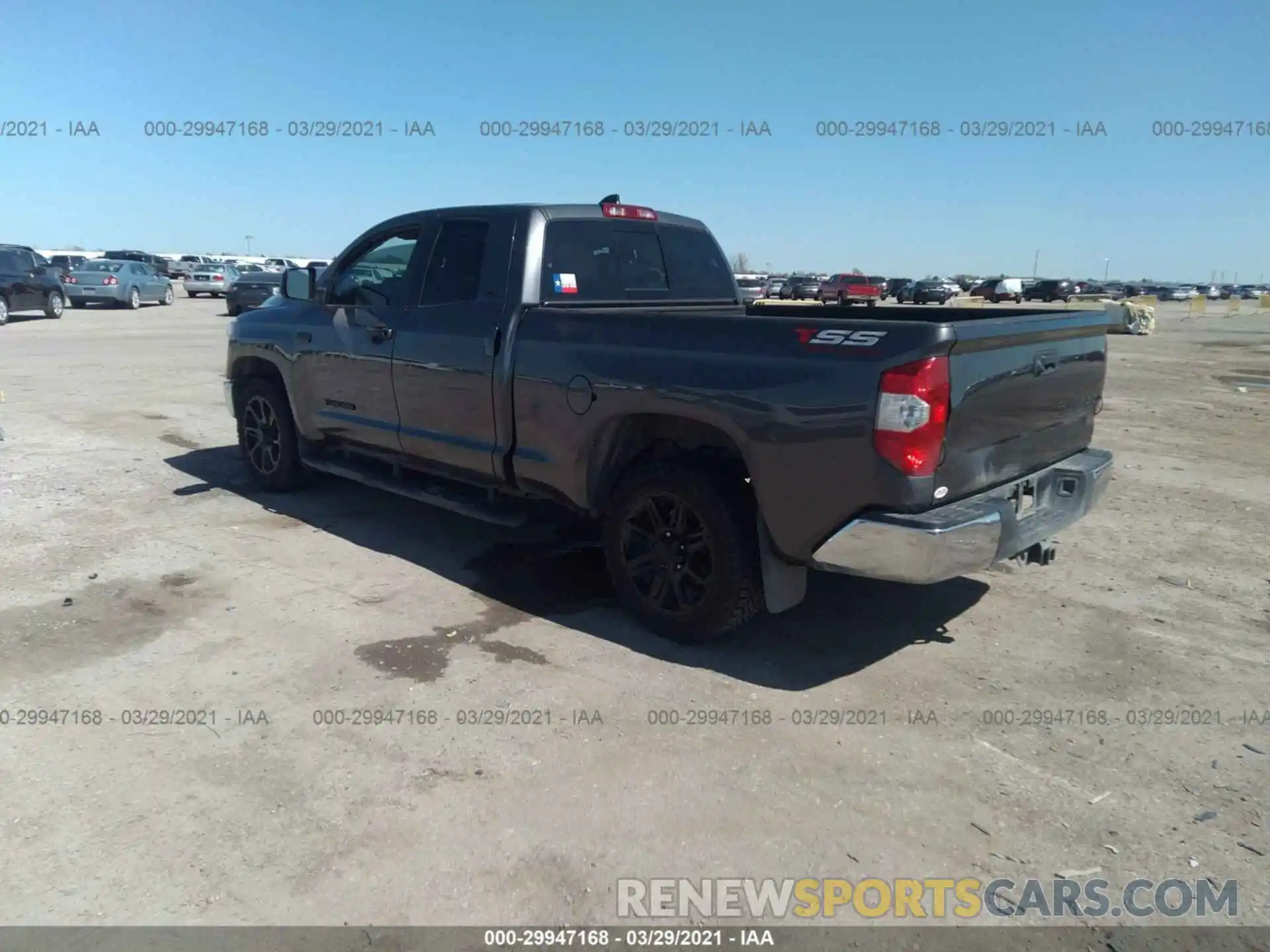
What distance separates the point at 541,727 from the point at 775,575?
1.21 meters

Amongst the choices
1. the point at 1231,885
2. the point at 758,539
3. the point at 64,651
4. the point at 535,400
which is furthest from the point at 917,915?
the point at 64,651

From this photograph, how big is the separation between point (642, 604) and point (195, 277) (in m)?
40.9

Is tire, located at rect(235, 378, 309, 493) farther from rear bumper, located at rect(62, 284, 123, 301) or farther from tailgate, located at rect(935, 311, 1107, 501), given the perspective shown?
rear bumper, located at rect(62, 284, 123, 301)

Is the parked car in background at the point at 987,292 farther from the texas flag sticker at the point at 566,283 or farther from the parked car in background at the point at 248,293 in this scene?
the texas flag sticker at the point at 566,283

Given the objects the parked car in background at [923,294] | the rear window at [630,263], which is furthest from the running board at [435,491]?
the parked car in background at [923,294]

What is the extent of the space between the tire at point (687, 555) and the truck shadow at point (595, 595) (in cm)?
17

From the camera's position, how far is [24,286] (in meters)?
23.0

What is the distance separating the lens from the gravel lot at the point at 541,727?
2842mm

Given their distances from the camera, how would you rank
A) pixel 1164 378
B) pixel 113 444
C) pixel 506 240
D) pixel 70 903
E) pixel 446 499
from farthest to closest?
pixel 1164 378 < pixel 113 444 < pixel 446 499 < pixel 506 240 < pixel 70 903

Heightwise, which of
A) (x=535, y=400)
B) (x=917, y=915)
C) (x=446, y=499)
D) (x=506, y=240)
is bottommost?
(x=917, y=915)

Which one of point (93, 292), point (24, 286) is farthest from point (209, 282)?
point (24, 286)

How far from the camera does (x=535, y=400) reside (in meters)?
4.79

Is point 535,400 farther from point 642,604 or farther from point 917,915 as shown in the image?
point 917,915

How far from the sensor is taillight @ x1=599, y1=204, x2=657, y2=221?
5.47 meters
